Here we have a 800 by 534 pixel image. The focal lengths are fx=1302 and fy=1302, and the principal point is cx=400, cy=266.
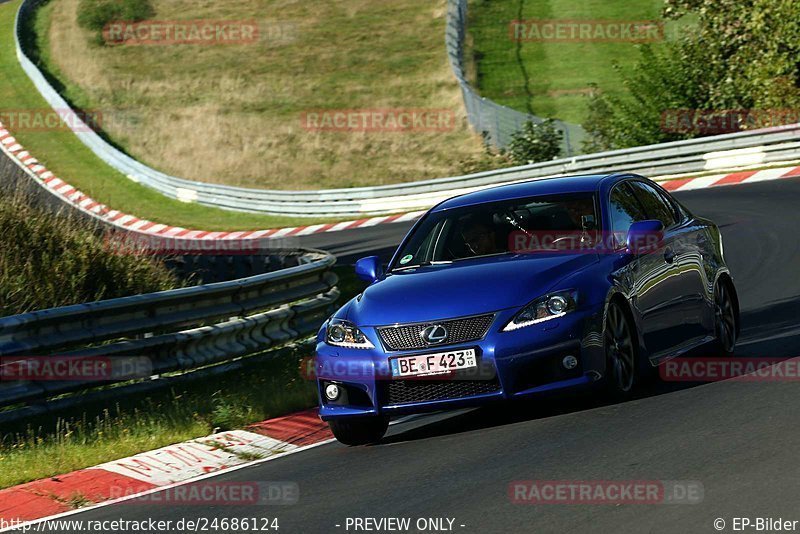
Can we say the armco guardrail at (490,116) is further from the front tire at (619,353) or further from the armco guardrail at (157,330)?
the front tire at (619,353)

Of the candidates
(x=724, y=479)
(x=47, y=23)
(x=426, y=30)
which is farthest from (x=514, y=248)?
(x=47, y=23)

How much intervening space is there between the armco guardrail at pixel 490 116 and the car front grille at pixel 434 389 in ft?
89.0

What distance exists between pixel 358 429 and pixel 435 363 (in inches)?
34.6

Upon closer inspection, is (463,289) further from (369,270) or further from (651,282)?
(651,282)

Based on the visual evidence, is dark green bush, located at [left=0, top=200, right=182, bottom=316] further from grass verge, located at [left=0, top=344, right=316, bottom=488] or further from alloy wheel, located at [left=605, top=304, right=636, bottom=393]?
alloy wheel, located at [left=605, top=304, right=636, bottom=393]

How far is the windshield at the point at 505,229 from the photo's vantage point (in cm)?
899

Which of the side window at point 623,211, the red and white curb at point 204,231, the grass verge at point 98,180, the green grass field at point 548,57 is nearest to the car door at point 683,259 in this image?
the side window at point 623,211

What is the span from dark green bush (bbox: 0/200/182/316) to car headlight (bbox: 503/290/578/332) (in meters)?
6.66

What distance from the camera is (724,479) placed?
6.14m

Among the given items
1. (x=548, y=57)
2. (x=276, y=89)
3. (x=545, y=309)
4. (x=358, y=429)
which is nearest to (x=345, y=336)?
(x=358, y=429)

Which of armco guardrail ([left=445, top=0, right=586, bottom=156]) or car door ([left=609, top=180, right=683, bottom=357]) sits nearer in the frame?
car door ([left=609, top=180, right=683, bottom=357])

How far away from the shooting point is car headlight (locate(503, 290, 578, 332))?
25.9 ft

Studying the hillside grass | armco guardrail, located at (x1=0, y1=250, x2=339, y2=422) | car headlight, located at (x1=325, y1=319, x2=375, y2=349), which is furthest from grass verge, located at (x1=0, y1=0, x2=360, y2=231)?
car headlight, located at (x1=325, y1=319, x2=375, y2=349)

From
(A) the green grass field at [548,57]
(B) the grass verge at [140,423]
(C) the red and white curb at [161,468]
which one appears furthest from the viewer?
(A) the green grass field at [548,57]
